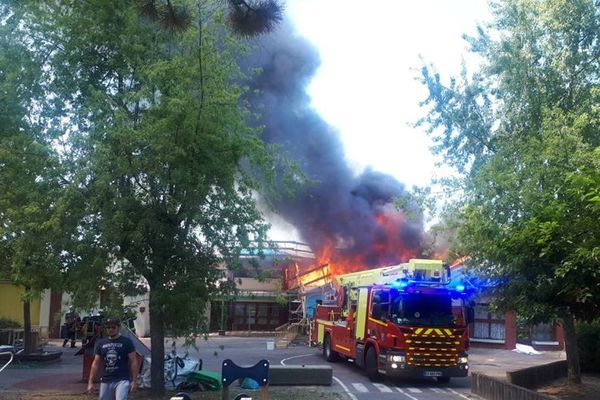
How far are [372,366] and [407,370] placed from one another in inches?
42.9

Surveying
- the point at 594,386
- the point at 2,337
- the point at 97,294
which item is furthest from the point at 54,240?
the point at 2,337

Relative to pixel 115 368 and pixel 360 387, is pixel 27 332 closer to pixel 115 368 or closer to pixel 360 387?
pixel 360 387

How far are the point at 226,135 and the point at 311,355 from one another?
1245cm

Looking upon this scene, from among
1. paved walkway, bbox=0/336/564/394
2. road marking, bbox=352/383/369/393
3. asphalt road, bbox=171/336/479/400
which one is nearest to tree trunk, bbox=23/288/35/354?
paved walkway, bbox=0/336/564/394

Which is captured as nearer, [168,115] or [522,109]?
[168,115]

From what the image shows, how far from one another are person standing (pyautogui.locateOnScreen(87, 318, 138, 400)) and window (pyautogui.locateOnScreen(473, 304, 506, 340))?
20452 mm

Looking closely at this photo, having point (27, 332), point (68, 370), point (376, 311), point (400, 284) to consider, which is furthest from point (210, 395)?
point (27, 332)

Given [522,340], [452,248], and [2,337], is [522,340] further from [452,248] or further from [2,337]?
[2,337]

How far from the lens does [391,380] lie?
1469 centimetres

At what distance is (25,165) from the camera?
1005cm

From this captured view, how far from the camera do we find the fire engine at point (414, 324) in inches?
529

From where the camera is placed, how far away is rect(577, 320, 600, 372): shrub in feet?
53.2

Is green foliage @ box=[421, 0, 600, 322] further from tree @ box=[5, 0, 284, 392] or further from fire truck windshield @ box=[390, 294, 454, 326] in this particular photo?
tree @ box=[5, 0, 284, 392]

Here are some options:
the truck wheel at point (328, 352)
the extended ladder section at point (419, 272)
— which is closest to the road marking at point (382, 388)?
the extended ladder section at point (419, 272)
